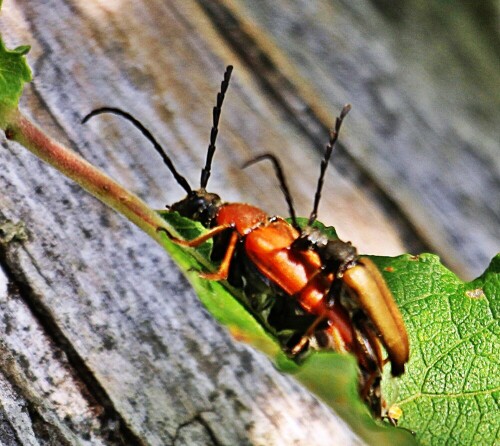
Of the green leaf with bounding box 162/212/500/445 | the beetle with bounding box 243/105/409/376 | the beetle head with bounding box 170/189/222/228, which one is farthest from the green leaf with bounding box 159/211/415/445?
the beetle head with bounding box 170/189/222/228

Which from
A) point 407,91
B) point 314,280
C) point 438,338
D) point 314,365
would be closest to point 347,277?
point 314,280

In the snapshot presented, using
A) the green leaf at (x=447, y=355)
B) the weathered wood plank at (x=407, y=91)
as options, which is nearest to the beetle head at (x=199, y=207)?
the green leaf at (x=447, y=355)

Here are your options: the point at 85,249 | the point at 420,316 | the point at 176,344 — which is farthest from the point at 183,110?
the point at 420,316

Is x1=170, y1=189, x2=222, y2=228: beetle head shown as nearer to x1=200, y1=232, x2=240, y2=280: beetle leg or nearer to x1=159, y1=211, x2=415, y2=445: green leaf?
x1=200, y1=232, x2=240, y2=280: beetle leg

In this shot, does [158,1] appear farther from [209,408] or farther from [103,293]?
[209,408]

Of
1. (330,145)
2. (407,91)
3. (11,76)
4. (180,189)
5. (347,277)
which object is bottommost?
(180,189)

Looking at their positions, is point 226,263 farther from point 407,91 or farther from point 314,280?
point 407,91
